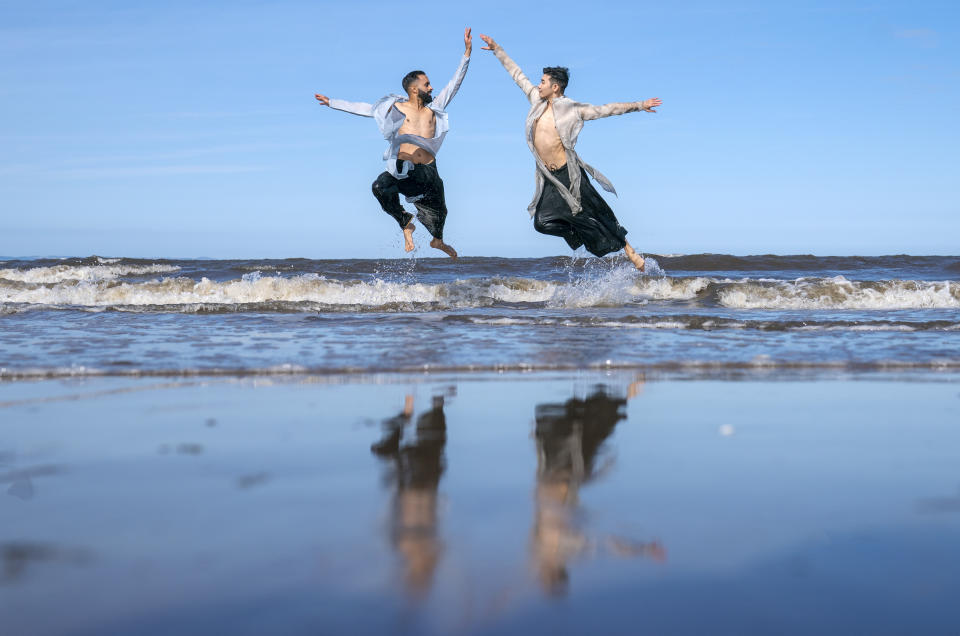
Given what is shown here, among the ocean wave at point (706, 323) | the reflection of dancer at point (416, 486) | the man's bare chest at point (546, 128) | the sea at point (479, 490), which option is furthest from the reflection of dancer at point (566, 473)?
the man's bare chest at point (546, 128)

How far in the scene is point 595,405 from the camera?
4.16 m

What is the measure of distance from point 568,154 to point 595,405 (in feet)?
18.6

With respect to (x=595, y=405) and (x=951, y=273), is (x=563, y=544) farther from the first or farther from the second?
(x=951, y=273)

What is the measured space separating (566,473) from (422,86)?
7404 millimetres

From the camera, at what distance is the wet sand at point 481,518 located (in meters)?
1.64

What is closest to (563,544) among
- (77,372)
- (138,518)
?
(138,518)

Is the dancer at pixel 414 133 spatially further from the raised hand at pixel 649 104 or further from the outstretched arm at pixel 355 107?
the raised hand at pixel 649 104

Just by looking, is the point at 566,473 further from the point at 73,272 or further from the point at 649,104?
the point at 73,272

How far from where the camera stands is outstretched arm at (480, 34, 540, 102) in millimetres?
9266

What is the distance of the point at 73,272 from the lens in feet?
74.3

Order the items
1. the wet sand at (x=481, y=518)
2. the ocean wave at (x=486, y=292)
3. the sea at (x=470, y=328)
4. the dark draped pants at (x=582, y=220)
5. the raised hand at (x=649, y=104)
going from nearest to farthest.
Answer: the wet sand at (x=481, y=518), the sea at (x=470, y=328), the raised hand at (x=649, y=104), the dark draped pants at (x=582, y=220), the ocean wave at (x=486, y=292)

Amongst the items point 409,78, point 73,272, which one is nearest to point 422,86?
point 409,78

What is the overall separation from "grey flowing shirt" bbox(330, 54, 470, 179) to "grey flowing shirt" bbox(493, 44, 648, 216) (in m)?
→ 0.61

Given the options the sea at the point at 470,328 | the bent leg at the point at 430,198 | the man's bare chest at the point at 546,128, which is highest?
the man's bare chest at the point at 546,128
